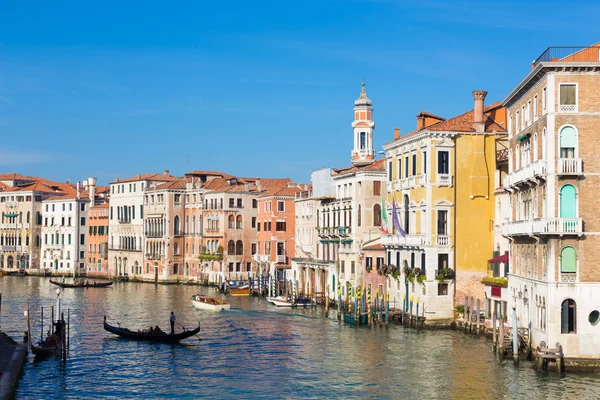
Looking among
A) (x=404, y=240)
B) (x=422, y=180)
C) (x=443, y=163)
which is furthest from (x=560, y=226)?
(x=404, y=240)

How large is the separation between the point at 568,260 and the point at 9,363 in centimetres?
1616

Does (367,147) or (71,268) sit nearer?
(367,147)

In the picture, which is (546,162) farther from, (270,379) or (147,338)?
(147,338)

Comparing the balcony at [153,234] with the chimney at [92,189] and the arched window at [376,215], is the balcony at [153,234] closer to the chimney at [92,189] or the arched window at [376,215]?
the chimney at [92,189]

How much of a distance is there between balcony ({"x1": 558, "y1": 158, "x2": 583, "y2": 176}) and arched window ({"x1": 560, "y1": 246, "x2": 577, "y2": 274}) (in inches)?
81.7

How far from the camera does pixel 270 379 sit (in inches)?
1096

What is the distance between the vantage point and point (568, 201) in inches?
1022

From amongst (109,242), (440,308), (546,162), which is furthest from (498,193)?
(109,242)

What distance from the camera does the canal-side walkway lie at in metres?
23.4

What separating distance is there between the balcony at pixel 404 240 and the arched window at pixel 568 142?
12232 millimetres

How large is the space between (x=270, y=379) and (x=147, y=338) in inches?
384

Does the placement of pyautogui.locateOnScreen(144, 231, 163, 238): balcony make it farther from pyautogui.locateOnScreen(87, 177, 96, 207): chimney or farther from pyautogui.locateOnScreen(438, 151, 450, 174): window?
pyautogui.locateOnScreen(438, 151, 450, 174): window

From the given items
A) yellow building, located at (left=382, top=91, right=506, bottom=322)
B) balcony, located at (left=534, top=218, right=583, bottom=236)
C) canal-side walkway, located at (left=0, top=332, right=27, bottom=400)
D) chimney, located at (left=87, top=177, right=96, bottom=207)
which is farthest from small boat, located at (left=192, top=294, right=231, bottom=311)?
chimney, located at (left=87, top=177, right=96, bottom=207)

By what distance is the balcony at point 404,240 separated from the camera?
125ft
